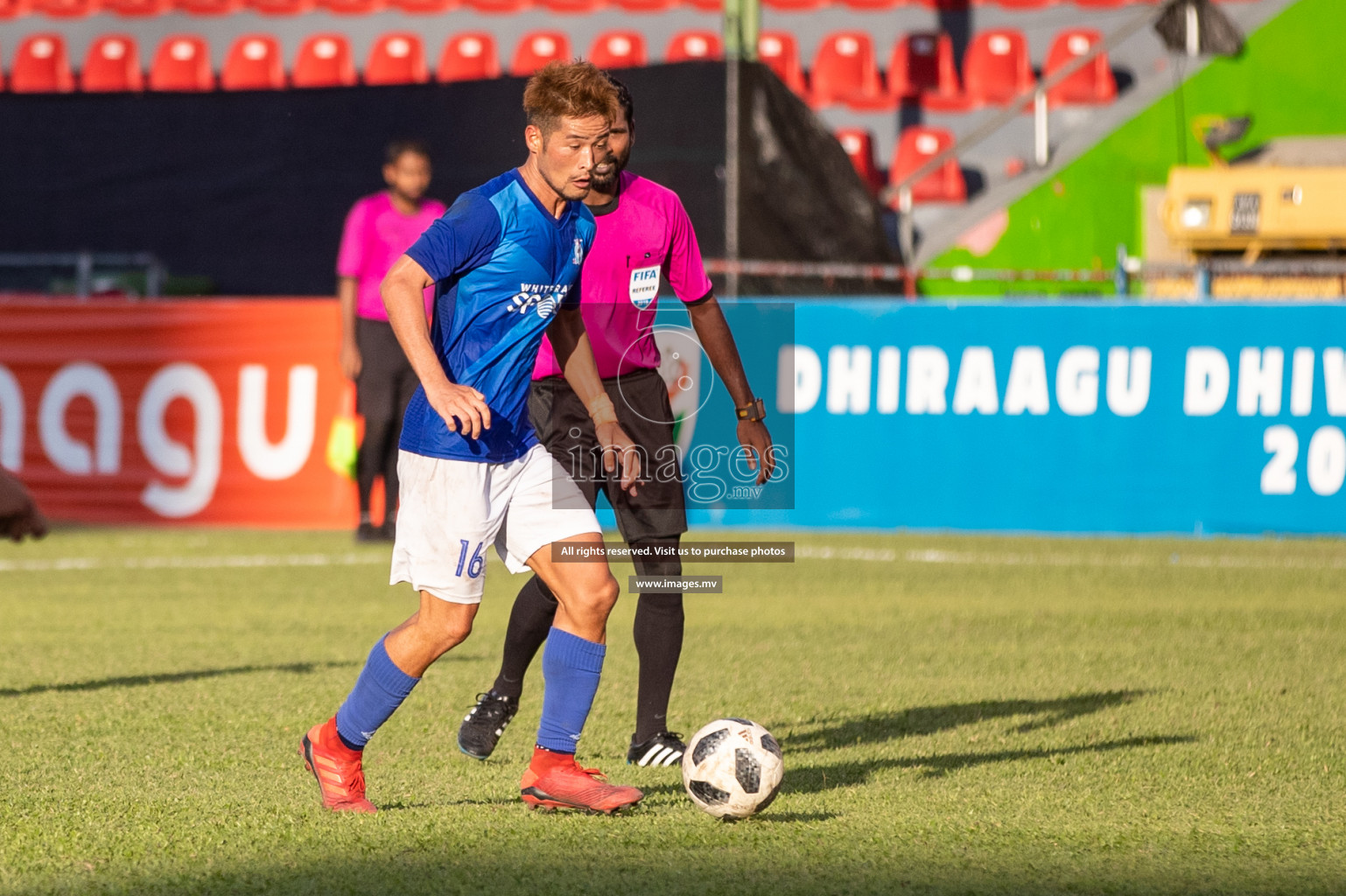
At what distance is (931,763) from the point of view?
5086mm

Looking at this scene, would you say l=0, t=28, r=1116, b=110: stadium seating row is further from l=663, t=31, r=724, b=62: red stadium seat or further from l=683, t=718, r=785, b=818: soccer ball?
l=683, t=718, r=785, b=818: soccer ball

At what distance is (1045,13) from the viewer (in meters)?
19.4

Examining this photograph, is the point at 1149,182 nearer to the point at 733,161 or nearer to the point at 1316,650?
the point at 733,161

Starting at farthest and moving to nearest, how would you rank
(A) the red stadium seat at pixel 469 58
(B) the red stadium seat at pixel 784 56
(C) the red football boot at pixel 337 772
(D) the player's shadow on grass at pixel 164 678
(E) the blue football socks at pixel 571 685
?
1. (A) the red stadium seat at pixel 469 58
2. (B) the red stadium seat at pixel 784 56
3. (D) the player's shadow on grass at pixel 164 678
4. (E) the blue football socks at pixel 571 685
5. (C) the red football boot at pixel 337 772

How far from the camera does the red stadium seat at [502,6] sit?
2045cm

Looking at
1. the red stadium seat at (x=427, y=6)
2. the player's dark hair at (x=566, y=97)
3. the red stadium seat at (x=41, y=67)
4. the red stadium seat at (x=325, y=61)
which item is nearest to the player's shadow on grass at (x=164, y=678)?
the player's dark hair at (x=566, y=97)

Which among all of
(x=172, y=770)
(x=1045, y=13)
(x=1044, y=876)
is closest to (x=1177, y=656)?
(x=1044, y=876)

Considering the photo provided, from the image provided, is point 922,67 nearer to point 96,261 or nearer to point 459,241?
point 96,261

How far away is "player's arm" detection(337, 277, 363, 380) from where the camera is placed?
1011 cm

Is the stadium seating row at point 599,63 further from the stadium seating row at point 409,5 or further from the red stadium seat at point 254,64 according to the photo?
the stadium seating row at point 409,5

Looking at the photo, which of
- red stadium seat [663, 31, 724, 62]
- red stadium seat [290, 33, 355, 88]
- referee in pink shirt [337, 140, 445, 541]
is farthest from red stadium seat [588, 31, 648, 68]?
referee in pink shirt [337, 140, 445, 541]

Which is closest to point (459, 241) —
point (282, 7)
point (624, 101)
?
point (624, 101)

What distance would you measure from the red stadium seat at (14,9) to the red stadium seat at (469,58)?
18.4 ft

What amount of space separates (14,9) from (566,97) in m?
19.9
